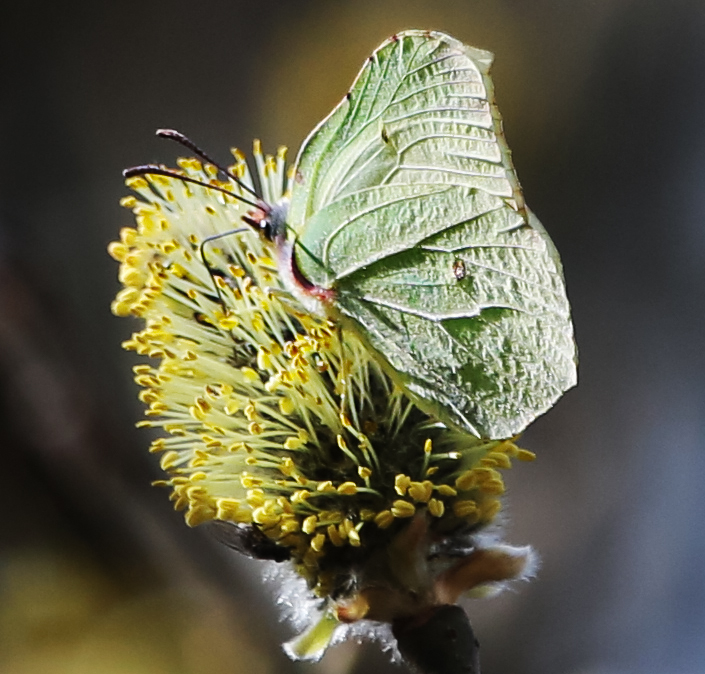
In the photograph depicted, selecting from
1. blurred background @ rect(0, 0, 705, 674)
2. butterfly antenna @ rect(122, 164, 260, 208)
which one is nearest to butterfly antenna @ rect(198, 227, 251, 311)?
butterfly antenna @ rect(122, 164, 260, 208)

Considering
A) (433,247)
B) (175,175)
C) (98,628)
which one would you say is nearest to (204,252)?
(175,175)

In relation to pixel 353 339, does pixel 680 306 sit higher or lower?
lower

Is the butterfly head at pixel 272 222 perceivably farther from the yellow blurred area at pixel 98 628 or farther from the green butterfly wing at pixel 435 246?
the yellow blurred area at pixel 98 628

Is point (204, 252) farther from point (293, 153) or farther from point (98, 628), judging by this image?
point (98, 628)

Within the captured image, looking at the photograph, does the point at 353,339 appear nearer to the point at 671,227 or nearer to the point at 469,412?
the point at 469,412

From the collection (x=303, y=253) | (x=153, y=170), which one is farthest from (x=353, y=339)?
(x=153, y=170)

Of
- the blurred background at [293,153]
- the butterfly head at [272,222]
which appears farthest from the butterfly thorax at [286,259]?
the blurred background at [293,153]

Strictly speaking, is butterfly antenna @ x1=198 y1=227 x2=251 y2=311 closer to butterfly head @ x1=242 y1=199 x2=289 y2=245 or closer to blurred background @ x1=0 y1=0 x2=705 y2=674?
butterfly head @ x1=242 y1=199 x2=289 y2=245
